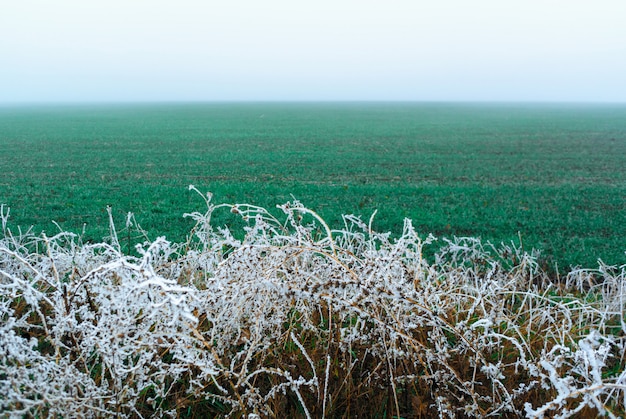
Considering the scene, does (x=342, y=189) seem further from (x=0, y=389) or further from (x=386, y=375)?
(x=0, y=389)

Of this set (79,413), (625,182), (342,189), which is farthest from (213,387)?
(625,182)

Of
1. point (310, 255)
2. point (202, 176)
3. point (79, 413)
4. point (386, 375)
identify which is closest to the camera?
point (79, 413)

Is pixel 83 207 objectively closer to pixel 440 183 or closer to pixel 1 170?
pixel 1 170

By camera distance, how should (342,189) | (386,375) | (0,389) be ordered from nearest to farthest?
(0,389) < (386,375) < (342,189)

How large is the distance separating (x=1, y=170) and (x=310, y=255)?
62.6 ft

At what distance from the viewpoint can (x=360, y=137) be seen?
37.0m

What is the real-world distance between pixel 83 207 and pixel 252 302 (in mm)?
10905

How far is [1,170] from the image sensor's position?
19.5 metres

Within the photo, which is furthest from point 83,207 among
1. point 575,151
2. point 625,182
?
point 575,151

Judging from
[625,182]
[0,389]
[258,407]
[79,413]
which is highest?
[0,389]

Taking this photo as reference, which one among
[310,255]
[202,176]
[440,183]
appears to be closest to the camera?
[310,255]

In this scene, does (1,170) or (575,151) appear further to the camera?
(575,151)

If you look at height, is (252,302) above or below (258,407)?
above

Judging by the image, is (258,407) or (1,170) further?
(1,170)
